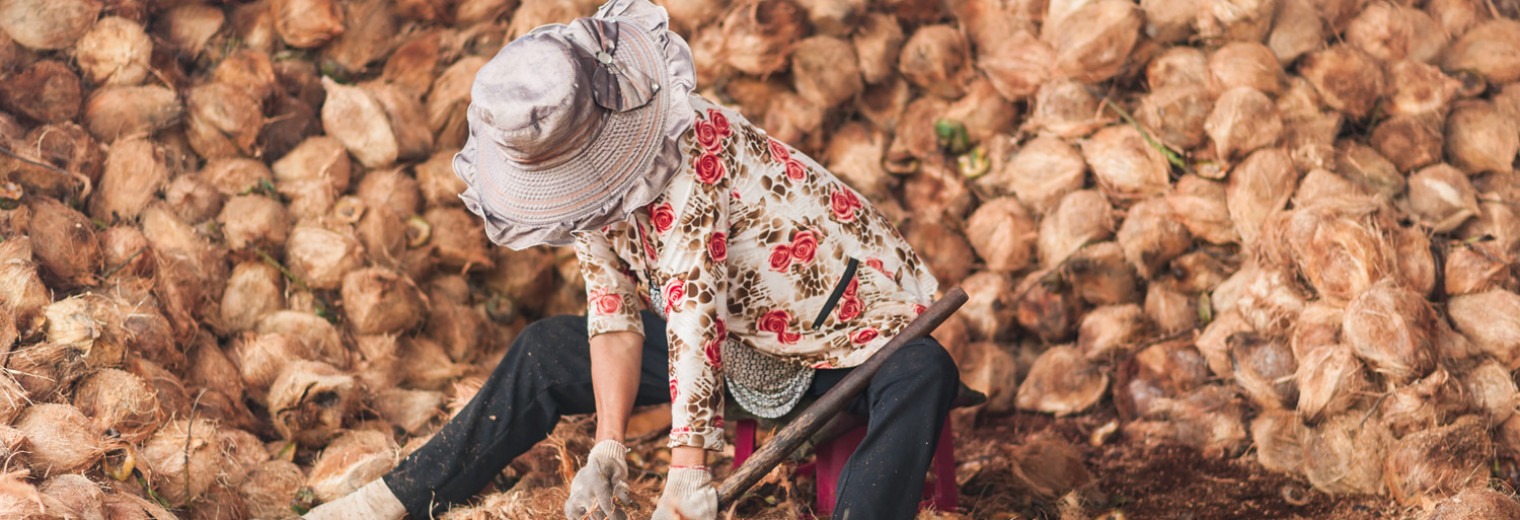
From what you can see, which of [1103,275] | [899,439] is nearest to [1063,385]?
[1103,275]

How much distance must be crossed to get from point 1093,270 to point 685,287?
4.94 feet

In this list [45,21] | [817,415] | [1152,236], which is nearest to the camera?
[817,415]

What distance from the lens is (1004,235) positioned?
9.82ft

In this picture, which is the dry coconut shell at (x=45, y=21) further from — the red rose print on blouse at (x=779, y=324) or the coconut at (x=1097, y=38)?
the coconut at (x=1097, y=38)

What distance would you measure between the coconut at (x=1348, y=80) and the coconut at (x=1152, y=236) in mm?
469

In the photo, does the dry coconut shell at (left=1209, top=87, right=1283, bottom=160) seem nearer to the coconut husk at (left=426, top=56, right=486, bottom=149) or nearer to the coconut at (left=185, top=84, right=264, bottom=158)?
the coconut husk at (left=426, top=56, right=486, bottom=149)

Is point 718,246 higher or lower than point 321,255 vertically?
higher

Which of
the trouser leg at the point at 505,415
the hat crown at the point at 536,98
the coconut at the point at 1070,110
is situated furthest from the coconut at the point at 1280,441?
the hat crown at the point at 536,98

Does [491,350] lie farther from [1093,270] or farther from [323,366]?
[1093,270]

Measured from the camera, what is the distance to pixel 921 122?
315 centimetres

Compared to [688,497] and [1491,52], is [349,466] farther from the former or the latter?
[1491,52]

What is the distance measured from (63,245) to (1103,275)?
99.3 inches

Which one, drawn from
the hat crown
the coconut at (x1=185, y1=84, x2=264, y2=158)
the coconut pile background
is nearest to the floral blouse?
the hat crown

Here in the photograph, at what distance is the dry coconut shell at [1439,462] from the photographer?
2.14m
